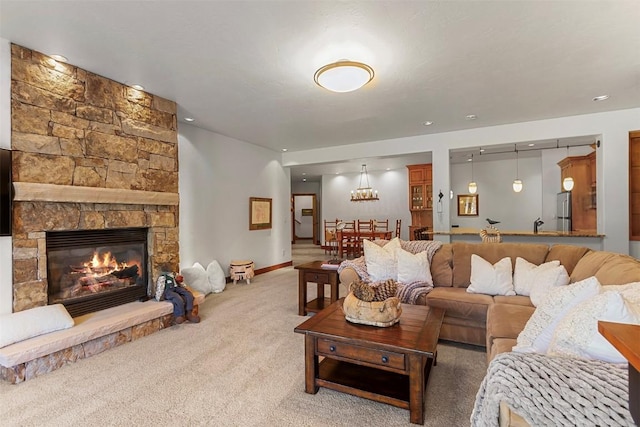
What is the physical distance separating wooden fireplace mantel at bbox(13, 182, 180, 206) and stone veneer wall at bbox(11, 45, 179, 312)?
76 mm

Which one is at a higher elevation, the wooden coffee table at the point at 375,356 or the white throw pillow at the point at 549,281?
the white throw pillow at the point at 549,281

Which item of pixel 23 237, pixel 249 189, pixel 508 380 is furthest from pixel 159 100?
pixel 508 380

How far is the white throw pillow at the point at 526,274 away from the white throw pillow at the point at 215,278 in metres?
3.90

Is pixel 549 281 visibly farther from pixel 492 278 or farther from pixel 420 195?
pixel 420 195

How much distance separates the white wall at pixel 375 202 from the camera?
967 centimetres

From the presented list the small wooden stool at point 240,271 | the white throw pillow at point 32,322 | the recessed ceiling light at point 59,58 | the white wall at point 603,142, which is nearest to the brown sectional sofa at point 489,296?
the white wall at point 603,142

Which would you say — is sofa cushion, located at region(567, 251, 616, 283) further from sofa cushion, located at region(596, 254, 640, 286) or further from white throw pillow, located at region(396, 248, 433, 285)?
white throw pillow, located at region(396, 248, 433, 285)

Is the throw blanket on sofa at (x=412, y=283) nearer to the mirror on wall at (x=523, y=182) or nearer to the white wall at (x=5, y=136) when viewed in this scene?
the white wall at (x=5, y=136)

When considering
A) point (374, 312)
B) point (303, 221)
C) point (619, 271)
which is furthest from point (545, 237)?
point (303, 221)

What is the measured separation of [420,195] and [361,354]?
7.52 meters

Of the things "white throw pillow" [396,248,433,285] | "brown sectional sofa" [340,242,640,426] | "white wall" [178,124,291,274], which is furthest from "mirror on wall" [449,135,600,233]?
"white throw pillow" [396,248,433,285]

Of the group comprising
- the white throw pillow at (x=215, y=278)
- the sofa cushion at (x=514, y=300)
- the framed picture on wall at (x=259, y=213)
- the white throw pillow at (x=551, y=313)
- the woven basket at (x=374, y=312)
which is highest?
the framed picture on wall at (x=259, y=213)

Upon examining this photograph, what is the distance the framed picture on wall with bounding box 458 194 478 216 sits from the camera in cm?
877

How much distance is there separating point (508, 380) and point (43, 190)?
3.45 meters
